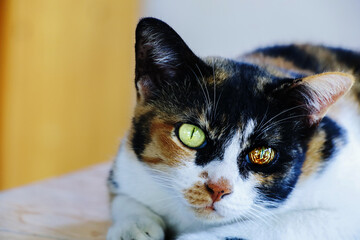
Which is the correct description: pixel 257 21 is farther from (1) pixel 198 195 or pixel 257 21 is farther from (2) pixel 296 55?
(1) pixel 198 195

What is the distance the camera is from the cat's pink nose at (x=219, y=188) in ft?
2.94

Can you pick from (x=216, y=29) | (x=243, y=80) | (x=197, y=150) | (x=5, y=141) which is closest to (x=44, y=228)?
(x=197, y=150)

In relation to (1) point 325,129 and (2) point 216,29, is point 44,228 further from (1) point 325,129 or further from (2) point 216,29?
(2) point 216,29

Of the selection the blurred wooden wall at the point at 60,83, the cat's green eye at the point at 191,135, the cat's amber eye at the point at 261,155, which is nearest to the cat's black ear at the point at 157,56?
the cat's green eye at the point at 191,135

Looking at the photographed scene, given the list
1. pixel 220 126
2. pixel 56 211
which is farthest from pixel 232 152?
pixel 56 211

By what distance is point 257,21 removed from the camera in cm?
235

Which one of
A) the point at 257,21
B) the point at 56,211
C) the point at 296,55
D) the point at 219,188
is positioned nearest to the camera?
the point at 219,188

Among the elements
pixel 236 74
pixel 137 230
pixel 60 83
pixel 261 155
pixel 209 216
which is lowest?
pixel 60 83

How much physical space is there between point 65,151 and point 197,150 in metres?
1.86

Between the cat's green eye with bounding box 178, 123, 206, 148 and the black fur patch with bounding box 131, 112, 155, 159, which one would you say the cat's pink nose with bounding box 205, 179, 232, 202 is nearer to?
the cat's green eye with bounding box 178, 123, 206, 148

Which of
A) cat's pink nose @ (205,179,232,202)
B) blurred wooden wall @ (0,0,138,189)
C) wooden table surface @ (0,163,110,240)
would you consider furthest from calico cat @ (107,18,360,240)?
blurred wooden wall @ (0,0,138,189)

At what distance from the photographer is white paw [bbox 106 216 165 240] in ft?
3.37

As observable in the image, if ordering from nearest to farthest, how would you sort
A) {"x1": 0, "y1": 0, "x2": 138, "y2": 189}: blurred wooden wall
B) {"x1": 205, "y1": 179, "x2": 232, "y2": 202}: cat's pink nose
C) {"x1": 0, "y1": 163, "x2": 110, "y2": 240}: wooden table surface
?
{"x1": 205, "y1": 179, "x2": 232, "y2": 202}: cat's pink nose, {"x1": 0, "y1": 163, "x2": 110, "y2": 240}: wooden table surface, {"x1": 0, "y1": 0, "x2": 138, "y2": 189}: blurred wooden wall

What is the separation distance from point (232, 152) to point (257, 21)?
5.10 ft
